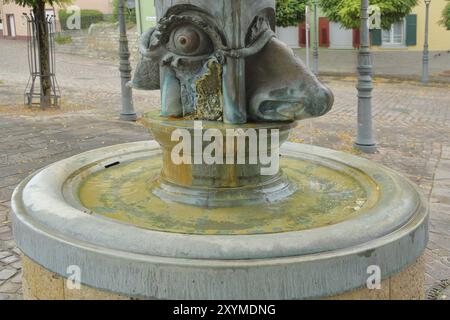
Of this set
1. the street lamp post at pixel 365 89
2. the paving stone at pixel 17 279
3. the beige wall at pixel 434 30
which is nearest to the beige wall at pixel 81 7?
the beige wall at pixel 434 30

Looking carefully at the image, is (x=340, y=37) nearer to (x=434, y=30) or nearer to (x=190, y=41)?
(x=434, y=30)

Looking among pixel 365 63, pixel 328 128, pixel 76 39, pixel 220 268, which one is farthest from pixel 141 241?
pixel 76 39

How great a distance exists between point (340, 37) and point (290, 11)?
6.56m

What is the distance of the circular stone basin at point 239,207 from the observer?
10.3 feet

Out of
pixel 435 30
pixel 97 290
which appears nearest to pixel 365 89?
pixel 97 290

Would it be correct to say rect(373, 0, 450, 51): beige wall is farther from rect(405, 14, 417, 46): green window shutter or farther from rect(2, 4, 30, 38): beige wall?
rect(2, 4, 30, 38): beige wall

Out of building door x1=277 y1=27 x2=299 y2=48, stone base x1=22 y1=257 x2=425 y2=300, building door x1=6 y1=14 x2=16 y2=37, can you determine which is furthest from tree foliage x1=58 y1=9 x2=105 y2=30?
stone base x1=22 y1=257 x2=425 y2=300

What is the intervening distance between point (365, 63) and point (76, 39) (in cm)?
2462

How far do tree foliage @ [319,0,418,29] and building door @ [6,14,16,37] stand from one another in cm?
2367

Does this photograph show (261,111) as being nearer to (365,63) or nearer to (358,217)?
(358,217)

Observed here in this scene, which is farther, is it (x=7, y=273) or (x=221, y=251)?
(x=7, y=273)

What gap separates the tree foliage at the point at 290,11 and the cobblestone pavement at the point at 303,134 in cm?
471

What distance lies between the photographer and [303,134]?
10.8 m
